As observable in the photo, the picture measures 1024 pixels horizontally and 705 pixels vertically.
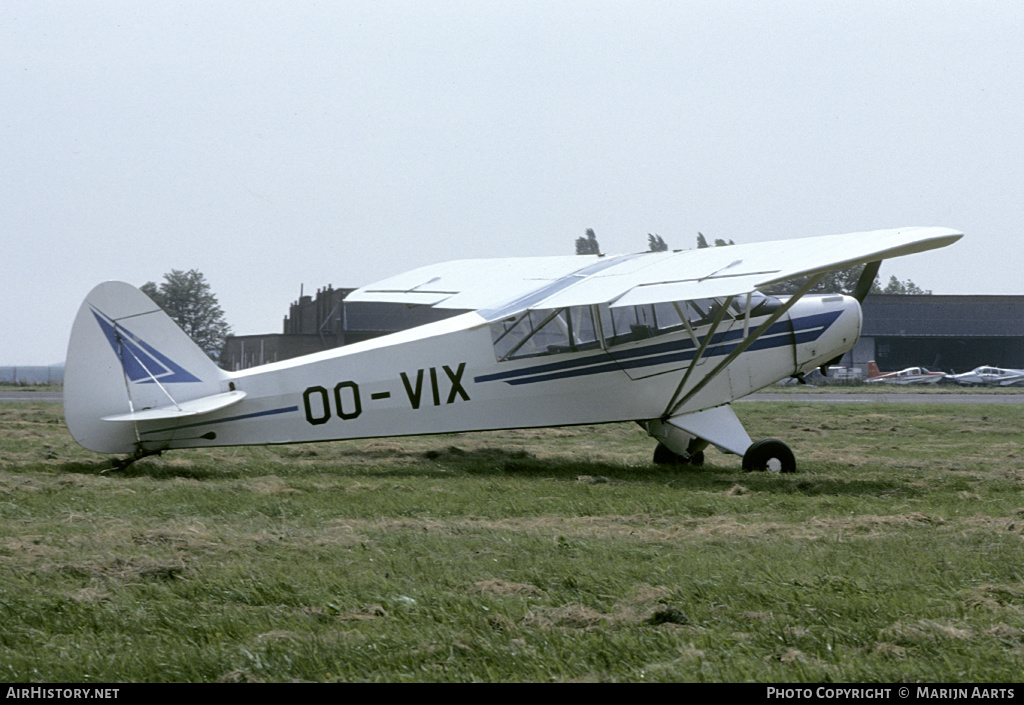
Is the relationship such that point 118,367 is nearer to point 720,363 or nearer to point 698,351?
point 698,351

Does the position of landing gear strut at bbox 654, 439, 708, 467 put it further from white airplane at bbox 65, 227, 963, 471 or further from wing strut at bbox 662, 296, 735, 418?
wing strut at bbox 662, 296, 735, 418

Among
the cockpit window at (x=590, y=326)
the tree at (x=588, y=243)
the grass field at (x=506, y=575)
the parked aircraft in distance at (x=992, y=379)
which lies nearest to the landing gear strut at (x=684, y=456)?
the grass field at (x=506, y=575)

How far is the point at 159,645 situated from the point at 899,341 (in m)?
71.4

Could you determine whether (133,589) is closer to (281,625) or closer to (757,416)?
(281,625)

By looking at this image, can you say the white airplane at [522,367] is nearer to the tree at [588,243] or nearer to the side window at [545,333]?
the side window at [545,333]

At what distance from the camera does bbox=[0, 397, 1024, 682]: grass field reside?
405 cm

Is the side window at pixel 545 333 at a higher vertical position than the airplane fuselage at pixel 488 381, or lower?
higher

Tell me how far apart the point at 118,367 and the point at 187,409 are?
830 millimetres

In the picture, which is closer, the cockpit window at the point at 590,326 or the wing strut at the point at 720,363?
the wing strut at the point at 720,363

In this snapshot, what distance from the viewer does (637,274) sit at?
37.0 feet

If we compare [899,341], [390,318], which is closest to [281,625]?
[390,318]

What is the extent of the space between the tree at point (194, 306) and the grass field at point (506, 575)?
272 feet

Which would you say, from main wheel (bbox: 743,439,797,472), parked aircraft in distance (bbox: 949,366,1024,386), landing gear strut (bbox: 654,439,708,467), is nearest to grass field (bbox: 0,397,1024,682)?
main wheel (bbox: 743,439,797,472)

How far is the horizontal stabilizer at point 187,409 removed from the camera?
10414 millimetres
